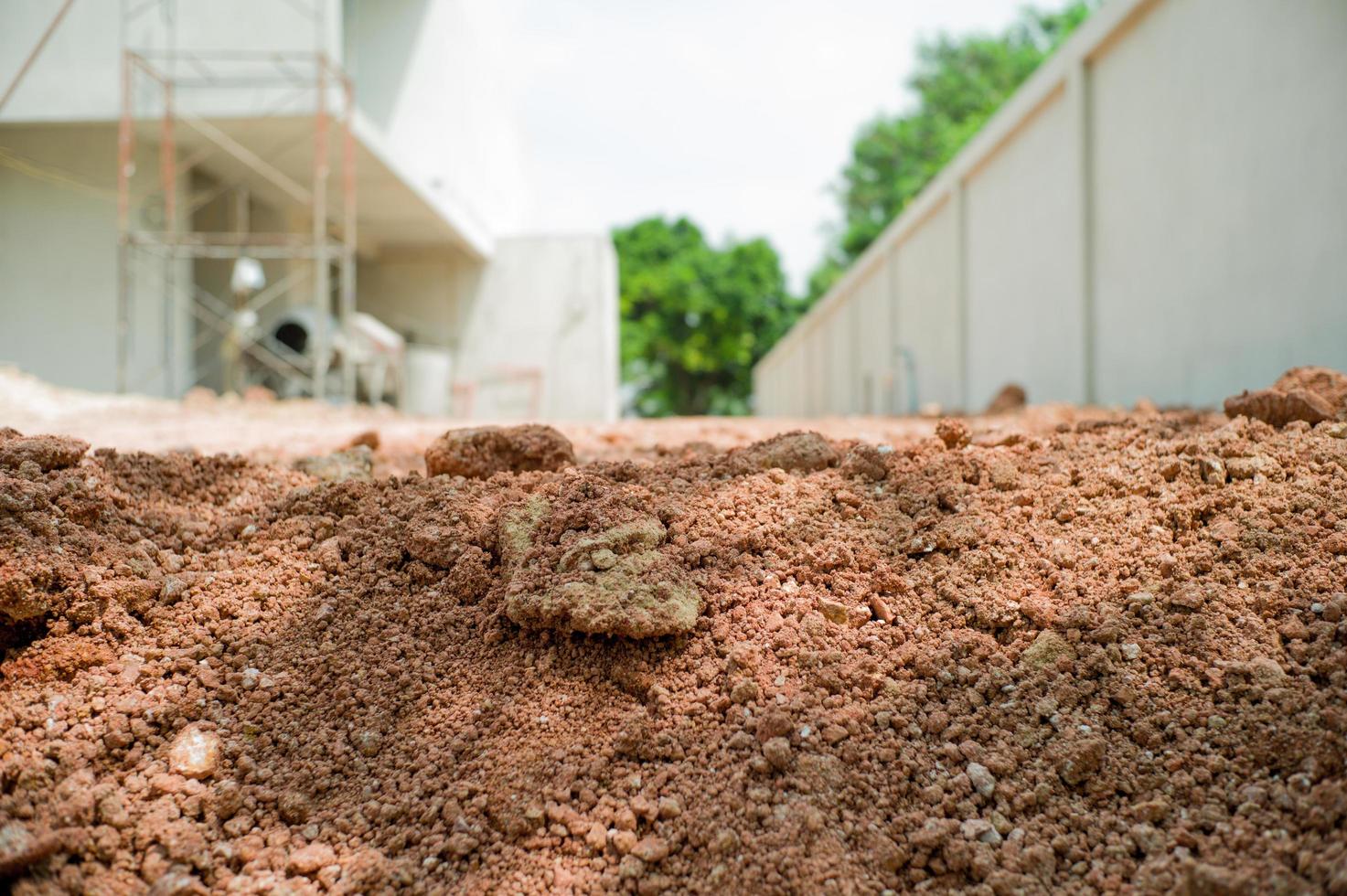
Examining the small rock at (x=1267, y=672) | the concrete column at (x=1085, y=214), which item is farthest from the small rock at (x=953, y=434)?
the concrete column at (x=1085, y=214)

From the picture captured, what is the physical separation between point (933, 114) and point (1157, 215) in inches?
1055

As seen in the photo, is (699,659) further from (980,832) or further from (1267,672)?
(1267,672)

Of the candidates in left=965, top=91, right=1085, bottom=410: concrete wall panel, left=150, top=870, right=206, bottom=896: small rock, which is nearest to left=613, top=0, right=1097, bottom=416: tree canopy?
left=965, top=91, right=1085, bottom=410: concrete wall panel

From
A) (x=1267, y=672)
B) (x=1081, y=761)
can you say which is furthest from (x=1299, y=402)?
(x=1081, y=761)

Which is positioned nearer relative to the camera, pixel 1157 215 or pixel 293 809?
pixel 293 809

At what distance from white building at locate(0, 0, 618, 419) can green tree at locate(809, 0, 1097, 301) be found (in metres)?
17.6

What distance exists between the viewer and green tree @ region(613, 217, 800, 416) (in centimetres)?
3512

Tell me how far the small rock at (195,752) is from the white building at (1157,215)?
4618 mm

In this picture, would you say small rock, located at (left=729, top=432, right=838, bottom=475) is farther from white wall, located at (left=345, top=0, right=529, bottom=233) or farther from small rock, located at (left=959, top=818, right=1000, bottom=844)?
white wall, located at (left=345, top=0, right=529, bottom=233)

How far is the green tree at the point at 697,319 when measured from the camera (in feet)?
115

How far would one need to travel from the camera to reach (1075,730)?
1.81 meters

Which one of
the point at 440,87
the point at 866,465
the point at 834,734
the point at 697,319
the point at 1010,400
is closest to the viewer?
the point at 834,734

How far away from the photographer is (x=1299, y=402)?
2725mm

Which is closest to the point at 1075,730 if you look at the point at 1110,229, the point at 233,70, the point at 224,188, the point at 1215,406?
the point at 1215,406
